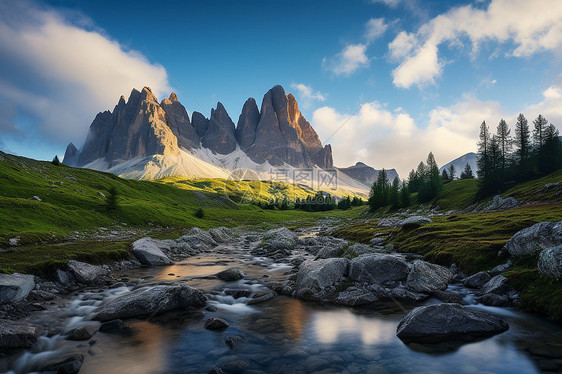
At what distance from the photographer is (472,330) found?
10.0m

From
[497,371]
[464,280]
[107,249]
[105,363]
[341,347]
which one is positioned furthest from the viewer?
[107,249]

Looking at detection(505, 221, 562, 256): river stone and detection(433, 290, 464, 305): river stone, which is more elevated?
detection(505, 221, 562, 256): river stone

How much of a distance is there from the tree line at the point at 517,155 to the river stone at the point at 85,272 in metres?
91.6

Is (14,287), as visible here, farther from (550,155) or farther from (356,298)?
(550,155)

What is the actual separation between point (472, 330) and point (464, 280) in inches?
283

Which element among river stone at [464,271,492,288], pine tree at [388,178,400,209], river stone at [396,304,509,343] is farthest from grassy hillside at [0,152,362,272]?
pine tree at [388,178,400,209]

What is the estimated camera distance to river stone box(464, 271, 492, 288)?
1515 centimetres

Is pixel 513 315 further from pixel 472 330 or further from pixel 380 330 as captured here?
pixel 380 330

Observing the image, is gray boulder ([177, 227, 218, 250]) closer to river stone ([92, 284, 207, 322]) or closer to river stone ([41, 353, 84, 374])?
river stone ([92, 284, 207, 322])

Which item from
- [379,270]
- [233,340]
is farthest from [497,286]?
[233,340]

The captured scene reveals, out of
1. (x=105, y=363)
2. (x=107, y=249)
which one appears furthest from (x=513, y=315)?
(x=107, y=249)

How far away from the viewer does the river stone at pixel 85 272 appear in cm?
1709

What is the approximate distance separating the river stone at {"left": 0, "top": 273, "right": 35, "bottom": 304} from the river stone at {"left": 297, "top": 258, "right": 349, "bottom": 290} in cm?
1432

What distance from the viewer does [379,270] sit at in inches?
642
